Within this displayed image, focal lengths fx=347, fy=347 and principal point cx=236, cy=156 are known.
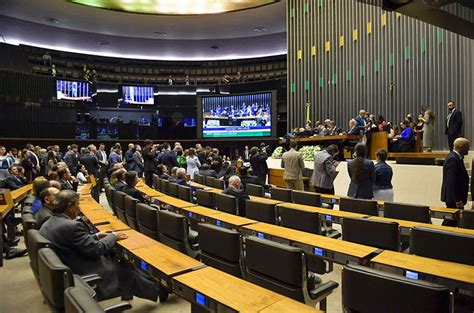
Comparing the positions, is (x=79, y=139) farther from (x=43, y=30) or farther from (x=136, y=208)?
(x=136, y=208)

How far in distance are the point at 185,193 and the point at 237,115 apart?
12.6 metres

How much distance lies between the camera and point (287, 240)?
2.93 metres

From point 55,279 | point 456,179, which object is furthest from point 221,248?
point 456,179

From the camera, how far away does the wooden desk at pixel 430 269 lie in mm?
1999

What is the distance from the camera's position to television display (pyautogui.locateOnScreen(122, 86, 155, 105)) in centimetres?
1802

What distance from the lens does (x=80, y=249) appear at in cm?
261

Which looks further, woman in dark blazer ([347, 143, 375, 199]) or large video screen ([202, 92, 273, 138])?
A: large video screen ([202, 92, 273, 138])

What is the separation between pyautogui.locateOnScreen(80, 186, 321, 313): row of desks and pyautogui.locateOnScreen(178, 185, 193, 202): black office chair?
100 inches

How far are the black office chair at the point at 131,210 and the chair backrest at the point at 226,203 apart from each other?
3.52ft

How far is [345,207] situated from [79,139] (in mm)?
13557

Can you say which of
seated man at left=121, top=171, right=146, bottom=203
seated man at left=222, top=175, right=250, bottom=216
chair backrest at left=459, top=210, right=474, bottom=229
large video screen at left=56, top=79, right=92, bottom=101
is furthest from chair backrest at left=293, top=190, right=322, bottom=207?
large video screen at left=56, top=79, right=92, bottom=101

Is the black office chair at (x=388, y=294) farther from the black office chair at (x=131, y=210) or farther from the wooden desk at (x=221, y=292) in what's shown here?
the black office chair at (x=131, y=210)

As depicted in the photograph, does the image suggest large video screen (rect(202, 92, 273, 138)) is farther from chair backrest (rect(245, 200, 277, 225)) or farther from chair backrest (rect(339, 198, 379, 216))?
chair backrest (rect(245, 200, 277, 225))

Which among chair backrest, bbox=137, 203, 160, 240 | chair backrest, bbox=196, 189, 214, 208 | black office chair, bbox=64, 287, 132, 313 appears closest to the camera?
black office chair, bbox=64, 287, 132, 313
